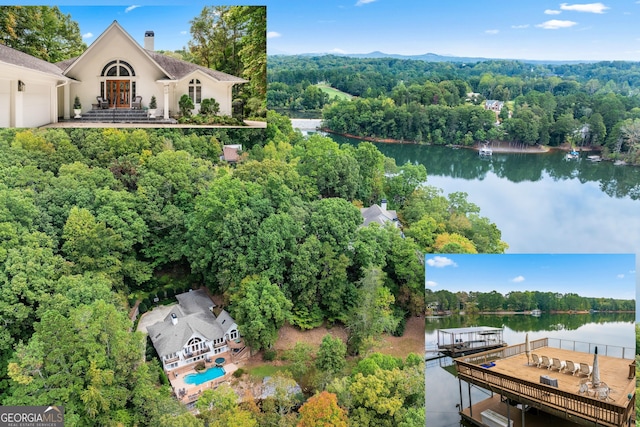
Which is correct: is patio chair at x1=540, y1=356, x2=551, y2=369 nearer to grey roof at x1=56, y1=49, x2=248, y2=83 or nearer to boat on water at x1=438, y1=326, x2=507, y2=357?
boat on water at x1=438, y1=326, x2=507, y2=357

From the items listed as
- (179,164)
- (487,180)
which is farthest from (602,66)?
(179,164)

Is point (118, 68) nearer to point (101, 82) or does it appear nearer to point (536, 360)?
point (101, 82)

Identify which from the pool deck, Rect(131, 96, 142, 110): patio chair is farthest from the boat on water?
Rect(131, 96, 142, 110): patio chair

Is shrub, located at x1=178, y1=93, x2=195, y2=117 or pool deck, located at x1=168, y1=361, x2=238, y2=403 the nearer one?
pool deck, located at x1=168, y1=361, x2=238, y2=403

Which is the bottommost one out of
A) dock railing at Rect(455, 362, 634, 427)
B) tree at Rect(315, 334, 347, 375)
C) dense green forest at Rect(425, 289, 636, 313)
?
tree at Rect(315, 334, 347, 375)

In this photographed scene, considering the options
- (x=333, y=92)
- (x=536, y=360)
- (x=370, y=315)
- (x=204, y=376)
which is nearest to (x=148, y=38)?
(x=333, y=92)

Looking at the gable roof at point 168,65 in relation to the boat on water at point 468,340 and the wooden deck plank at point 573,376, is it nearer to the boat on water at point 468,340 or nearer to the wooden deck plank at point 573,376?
the boat on water at point 468,340

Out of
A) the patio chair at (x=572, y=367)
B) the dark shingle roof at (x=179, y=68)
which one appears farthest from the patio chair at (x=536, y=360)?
the dark shingle roof at (x=179, y=68)
